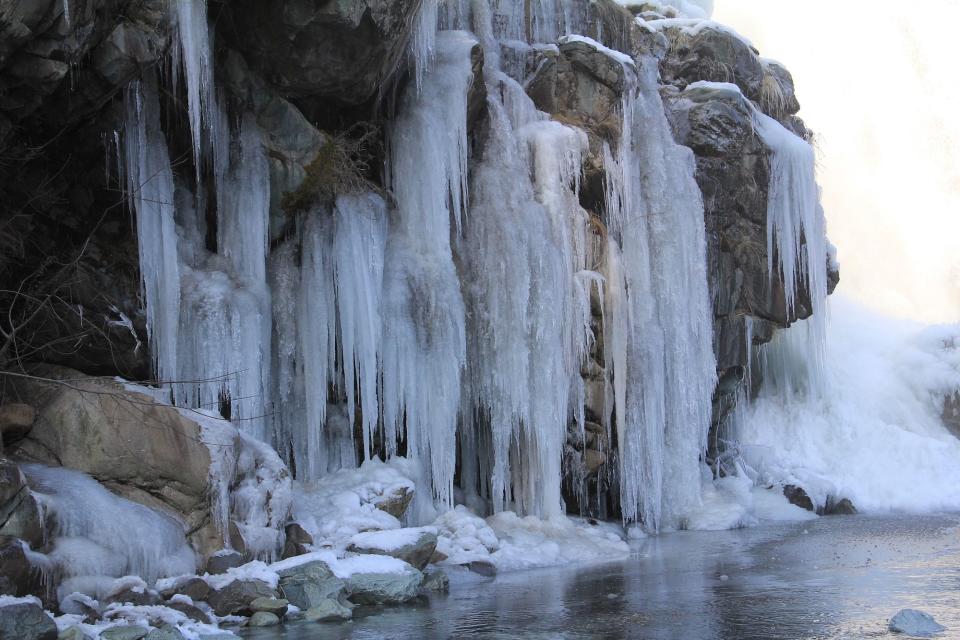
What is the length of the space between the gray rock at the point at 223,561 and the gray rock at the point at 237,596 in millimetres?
431

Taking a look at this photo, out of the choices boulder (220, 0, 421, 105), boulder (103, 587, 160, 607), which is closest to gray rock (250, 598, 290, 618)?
boulder (103, 587, 160, 607)

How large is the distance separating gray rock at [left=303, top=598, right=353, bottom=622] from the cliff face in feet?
11.0

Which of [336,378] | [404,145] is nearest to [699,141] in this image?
[404,145]

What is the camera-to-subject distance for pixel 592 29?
18719 mm

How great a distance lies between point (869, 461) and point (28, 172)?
19.6 m

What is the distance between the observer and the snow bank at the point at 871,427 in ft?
72.0

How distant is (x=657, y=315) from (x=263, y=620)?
10.6 meters

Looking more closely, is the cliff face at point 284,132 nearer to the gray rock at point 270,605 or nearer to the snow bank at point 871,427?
the gray rock at point 270,605

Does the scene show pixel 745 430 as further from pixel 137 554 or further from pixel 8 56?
Answer: pixel 8 56

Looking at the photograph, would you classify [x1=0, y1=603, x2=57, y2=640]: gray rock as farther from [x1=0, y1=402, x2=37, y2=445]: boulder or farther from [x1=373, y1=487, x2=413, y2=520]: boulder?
[x1=373, y1=487, x2=413, y2=520]: boulder

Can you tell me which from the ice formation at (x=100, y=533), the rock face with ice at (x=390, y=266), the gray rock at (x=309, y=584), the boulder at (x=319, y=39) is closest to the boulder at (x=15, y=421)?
the rock face with ice at (x=390, y=266)

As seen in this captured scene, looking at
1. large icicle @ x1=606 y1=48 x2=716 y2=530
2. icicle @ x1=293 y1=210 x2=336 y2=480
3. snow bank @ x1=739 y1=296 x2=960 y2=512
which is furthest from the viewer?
snow bank @ x1=739 y1=296 x2=960 y2=512

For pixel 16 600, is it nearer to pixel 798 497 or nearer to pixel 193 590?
pixel 193 590

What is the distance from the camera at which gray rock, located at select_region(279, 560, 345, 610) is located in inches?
340
